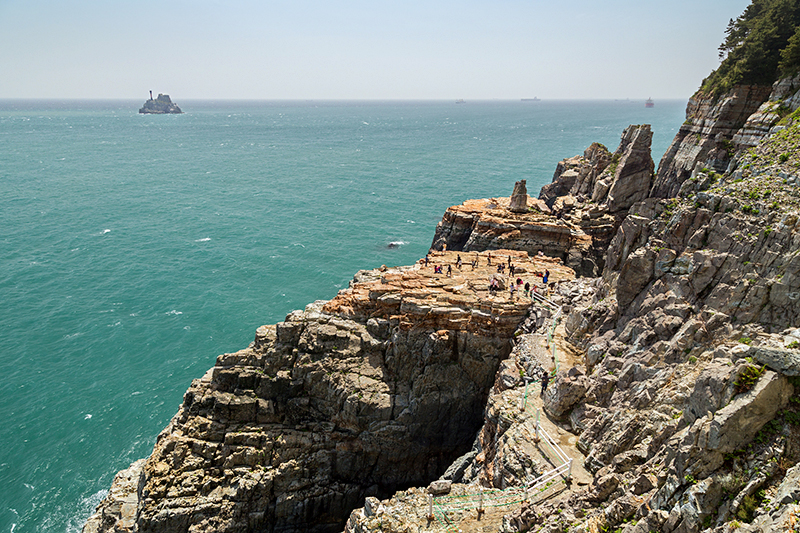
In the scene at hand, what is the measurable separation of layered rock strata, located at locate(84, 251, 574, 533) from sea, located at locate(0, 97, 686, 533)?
38.5 ft

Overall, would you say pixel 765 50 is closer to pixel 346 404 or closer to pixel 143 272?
pixel 346 404

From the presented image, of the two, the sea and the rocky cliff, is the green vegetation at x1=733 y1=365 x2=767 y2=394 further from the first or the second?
the sea

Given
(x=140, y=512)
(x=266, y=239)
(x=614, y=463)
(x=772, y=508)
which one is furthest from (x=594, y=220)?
(x=266, y=239)

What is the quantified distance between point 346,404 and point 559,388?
17.3 metres

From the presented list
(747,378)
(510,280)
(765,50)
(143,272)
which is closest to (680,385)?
(747,378)

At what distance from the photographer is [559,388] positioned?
2814 centimetres

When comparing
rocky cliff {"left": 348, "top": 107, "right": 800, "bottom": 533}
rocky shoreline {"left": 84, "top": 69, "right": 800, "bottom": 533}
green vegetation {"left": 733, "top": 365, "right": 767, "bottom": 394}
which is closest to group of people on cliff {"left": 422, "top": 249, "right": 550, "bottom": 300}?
rocky shoreline {"left": 84, "top": 69, "right": 800, "bottom": 533}

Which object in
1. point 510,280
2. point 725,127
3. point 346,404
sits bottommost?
point 346,404

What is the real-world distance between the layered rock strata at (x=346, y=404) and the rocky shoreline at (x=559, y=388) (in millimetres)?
154

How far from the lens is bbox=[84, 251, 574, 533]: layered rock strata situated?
122ft

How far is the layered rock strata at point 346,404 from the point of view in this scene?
122 ft

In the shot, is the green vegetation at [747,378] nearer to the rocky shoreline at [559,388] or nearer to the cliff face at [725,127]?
the rocky shoreline at [559,388]

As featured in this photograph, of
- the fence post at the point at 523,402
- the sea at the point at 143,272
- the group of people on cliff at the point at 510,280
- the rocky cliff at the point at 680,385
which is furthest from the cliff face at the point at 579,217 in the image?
the fence post at the point at 523,402

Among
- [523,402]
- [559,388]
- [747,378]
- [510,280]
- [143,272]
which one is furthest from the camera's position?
[143,272]
